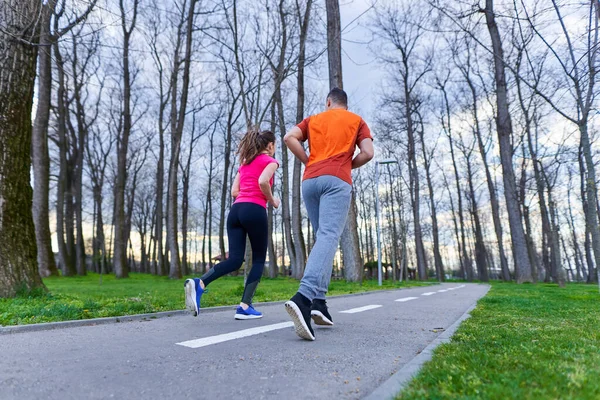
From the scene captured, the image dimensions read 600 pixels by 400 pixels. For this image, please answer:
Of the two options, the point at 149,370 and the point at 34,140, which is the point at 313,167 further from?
the point at 34,140

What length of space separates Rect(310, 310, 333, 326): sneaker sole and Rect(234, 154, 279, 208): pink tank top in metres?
1.46

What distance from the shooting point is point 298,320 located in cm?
357

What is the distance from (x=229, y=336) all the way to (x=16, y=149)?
5569mm

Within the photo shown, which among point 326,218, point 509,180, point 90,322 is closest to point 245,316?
point 90,322

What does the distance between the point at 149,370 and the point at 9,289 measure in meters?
5.35

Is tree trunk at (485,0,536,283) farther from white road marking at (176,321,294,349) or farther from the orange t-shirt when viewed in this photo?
white road marking at (176,321,294,349)

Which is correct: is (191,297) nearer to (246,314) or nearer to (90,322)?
(246,314)

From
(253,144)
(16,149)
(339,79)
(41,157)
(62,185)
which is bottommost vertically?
(253,144)

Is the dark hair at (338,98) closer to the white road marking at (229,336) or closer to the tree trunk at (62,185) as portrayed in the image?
the white road marking at (229,336)

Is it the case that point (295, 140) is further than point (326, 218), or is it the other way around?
point (295, 140)

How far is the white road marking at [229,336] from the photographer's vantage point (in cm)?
348

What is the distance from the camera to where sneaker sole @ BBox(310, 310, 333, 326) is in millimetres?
4309

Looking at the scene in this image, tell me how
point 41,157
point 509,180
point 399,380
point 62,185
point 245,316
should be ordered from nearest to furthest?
point 399,380 → point 245,316 → point 41,157 → point 509,180 → point 62,185

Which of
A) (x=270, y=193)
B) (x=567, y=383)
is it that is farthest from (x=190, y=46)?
(x=567, y=383)
